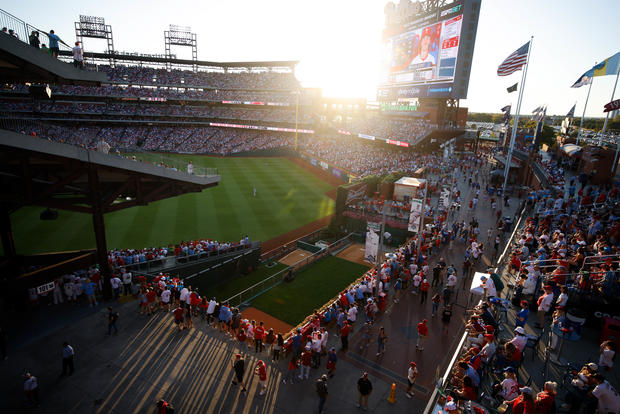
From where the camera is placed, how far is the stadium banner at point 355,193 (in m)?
26.5

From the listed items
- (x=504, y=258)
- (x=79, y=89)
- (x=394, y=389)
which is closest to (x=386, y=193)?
(x=504, y=258)

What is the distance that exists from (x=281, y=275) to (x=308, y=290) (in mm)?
2257

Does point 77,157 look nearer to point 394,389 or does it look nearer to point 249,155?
point 394,389

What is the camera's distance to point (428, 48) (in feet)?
141

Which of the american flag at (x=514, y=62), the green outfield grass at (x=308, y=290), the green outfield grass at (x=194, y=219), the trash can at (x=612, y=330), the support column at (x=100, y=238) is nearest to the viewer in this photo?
the trash can at (x=612, y=330)

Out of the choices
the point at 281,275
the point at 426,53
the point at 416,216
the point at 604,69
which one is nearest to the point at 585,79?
the point at 604,69

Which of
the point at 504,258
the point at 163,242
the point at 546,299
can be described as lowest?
the point at 163,242

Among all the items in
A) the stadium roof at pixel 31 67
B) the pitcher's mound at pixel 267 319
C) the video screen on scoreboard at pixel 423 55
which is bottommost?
the pitcher's mound at pixel 267 319

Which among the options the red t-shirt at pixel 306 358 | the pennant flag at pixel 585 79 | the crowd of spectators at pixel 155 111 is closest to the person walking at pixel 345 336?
the red t-shirt at pixel 306 358

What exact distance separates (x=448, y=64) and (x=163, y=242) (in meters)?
37.2

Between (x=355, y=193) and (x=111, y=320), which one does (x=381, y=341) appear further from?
(x=355, y=193)

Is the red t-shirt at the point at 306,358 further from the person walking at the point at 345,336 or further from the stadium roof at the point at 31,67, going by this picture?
the stadium roof at the point at 31,67

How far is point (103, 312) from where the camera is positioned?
12.0m

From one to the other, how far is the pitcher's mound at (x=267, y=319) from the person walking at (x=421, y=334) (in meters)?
5.69
